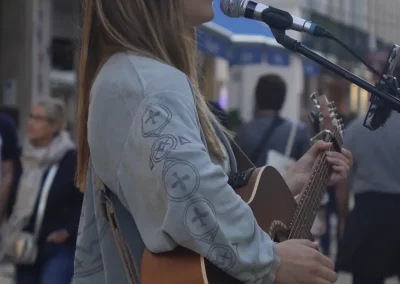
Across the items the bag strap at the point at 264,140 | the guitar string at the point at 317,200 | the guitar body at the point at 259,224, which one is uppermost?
the guitar body at the point at 259,224

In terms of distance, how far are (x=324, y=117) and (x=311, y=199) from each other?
507mm

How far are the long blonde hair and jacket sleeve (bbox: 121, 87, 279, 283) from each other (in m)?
0.15

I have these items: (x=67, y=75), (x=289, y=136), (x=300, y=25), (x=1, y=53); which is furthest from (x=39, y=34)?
(x=300, y=25)

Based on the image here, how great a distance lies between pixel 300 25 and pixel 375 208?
2.98 metres

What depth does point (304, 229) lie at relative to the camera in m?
2.41

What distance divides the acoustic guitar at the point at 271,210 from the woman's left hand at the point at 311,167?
19 mm

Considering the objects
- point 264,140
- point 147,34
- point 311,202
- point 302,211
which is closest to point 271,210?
point 302,211

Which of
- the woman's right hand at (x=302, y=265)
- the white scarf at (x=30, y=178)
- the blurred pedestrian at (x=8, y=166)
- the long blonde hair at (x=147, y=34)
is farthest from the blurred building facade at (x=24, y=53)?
the woman's right hand at (x=302, y=265)

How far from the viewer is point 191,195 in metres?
1.96

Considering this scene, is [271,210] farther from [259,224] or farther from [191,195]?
[191,195]

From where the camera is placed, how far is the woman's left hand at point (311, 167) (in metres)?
2.69

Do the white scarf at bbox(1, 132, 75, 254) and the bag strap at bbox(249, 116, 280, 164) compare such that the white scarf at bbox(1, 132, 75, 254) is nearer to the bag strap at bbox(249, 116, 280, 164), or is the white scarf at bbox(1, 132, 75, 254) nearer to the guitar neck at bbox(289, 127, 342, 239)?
the bag strap at bbox(249, 116, 280, 164)

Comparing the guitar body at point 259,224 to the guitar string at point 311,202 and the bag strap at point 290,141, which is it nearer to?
the guitar string at point 311,202

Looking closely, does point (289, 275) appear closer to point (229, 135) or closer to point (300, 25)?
point (229, 135)
